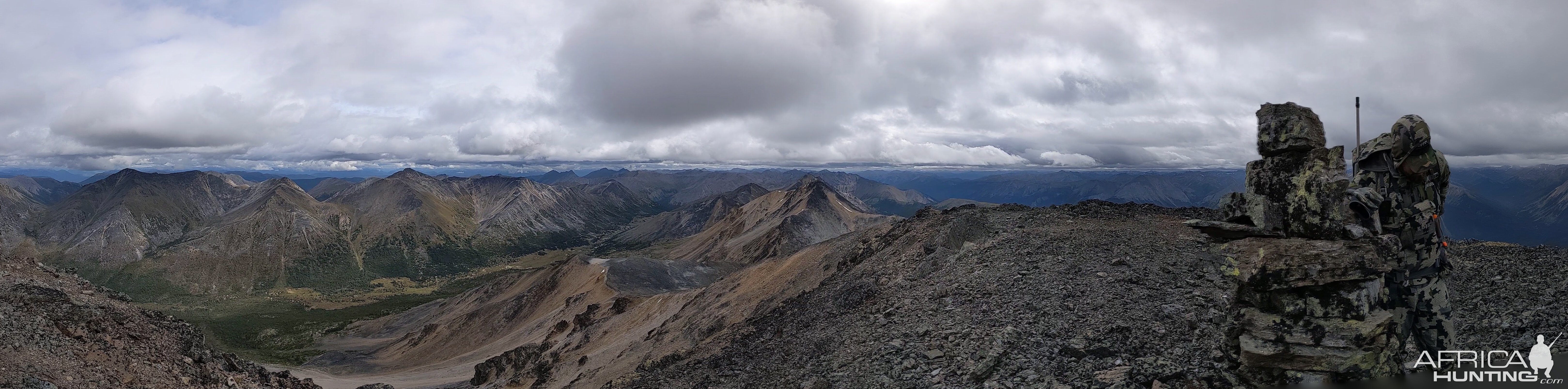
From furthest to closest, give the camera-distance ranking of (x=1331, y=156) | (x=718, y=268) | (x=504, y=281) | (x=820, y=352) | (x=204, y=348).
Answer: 1. (x=504, y=281)
2. (x=718, y=268)
3. (x=204, y=348)
4. (x=820, y=352)
5. (x=1331, y=156)

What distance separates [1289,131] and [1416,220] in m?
4.86

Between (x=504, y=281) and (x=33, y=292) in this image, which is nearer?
(x=33, y=292)

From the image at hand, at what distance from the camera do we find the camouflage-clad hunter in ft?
34.6

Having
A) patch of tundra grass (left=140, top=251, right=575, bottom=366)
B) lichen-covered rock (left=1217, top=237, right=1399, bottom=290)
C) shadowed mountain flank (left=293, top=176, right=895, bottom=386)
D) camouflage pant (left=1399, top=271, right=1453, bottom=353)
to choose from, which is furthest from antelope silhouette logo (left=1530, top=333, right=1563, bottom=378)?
patch of tundra grass (left=140, top=251, right=575, bottom=366)

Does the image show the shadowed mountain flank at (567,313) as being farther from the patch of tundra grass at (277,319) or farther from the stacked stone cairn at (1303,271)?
the stacked stone cairn at (1303,271)

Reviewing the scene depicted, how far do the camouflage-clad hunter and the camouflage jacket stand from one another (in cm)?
1

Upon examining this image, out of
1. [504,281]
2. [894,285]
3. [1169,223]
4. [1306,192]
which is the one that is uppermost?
[1306,192]

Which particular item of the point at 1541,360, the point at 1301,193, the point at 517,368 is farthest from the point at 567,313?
the point at 1541,360

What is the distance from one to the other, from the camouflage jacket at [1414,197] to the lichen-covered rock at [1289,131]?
9.16 feet

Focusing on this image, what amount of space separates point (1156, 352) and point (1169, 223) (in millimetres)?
15940

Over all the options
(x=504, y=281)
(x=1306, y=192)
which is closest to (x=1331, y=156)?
(x=1306, y=192)

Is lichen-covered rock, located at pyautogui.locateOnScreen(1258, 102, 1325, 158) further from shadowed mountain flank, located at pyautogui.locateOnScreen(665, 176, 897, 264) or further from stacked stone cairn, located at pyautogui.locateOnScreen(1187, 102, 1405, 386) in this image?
shadowed mountain flank, located at pyautogui.locateOnScreen(665, 176, 897, 264)

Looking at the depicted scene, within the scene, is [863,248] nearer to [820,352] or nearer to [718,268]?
[820,352]

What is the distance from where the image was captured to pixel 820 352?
21484mm
